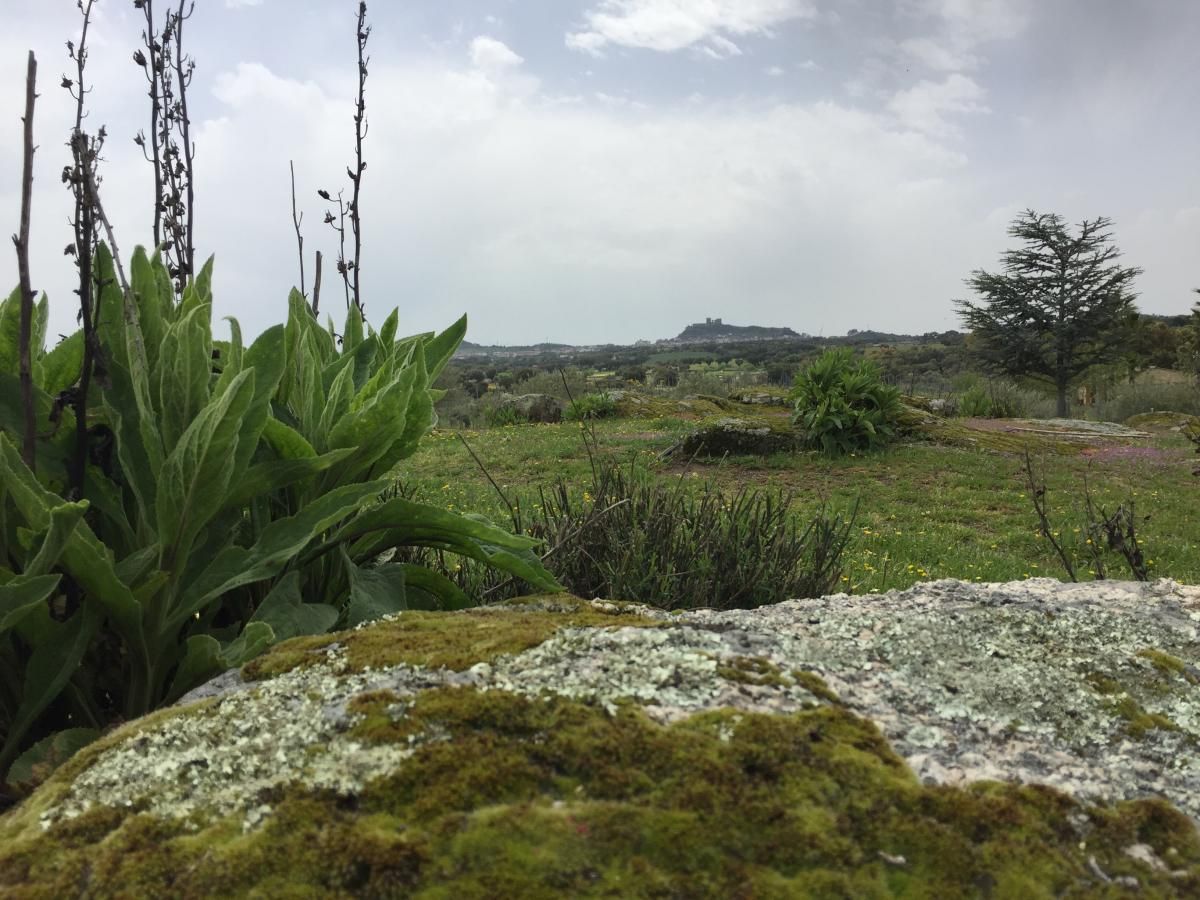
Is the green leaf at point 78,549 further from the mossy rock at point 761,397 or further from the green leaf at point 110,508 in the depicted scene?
the mossy rock at point 761,397

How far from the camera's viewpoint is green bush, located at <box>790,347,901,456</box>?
41.7 feet

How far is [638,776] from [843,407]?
40.3 ft

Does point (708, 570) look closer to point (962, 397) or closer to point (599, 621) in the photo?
point (599, 621)

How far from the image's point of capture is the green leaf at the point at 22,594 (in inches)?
59.0

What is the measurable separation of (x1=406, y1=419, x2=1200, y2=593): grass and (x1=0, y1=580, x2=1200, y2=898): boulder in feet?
13.4

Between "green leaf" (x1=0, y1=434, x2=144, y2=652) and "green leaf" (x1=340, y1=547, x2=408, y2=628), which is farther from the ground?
"green leaf" (x1=0, y1=434, x2=144, y2=652)

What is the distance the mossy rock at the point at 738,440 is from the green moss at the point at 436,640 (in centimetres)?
996

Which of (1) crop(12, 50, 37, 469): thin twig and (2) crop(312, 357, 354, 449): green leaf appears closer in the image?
(1) crop(12, 50, 37, 469): thin twig

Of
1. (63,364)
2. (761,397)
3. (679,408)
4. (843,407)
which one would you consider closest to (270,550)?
(63,364)

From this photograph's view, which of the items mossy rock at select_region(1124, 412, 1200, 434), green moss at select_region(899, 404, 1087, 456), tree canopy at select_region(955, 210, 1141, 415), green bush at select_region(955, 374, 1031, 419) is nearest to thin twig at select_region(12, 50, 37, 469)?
green moss at select_region(899, 404, 1087, 456)

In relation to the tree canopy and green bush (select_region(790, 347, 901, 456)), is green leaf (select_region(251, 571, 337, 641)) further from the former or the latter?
the tree canopy

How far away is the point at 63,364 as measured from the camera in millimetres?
2102

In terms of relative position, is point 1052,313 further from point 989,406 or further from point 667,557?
point 667,557

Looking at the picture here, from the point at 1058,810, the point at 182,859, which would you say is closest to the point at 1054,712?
the point at 1058,810
